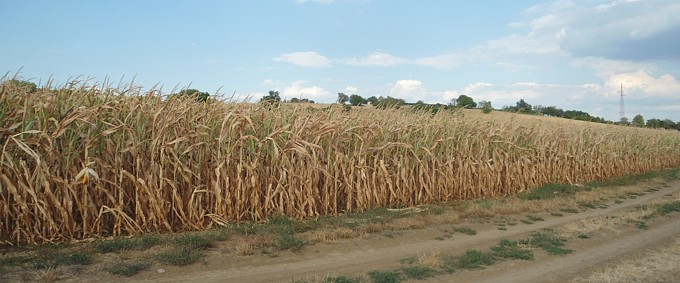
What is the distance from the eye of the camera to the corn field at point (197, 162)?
263 inches

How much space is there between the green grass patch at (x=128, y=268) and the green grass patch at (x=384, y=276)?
2891 millimetres

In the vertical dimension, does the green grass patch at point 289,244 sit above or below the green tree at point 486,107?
below

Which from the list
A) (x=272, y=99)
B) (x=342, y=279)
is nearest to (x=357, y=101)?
(x=272, y=99)

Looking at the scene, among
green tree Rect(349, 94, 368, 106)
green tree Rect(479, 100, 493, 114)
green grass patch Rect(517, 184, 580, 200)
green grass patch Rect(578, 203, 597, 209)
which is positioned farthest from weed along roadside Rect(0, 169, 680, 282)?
green tree Rect(479, 100, 493, 114)

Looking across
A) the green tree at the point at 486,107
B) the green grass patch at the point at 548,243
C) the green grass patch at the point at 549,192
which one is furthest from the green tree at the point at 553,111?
the green grass patch at the point at 548,243

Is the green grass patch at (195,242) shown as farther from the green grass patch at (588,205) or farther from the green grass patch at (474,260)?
the green grass patch at (588,205)

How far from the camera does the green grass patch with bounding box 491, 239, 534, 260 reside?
7059 millimetres

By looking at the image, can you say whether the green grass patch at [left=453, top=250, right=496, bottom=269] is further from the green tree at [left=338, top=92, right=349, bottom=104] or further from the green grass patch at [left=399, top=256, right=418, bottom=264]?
the green tree at [left=338, top=92, right=349, bottom=104]

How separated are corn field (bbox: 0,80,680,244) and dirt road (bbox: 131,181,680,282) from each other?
1.72 m

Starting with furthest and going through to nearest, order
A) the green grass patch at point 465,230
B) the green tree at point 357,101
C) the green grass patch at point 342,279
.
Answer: the green tree at point 357,101
the green grass patch at point 465,230
the green grass patch at point 342,279

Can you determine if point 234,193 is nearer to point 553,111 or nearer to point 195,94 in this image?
point 195,94

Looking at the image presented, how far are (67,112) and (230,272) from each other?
3746 millimetres

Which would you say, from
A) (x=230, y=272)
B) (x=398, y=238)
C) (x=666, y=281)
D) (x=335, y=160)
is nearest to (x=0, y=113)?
(x=230, y=272)

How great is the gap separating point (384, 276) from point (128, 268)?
3.22m
